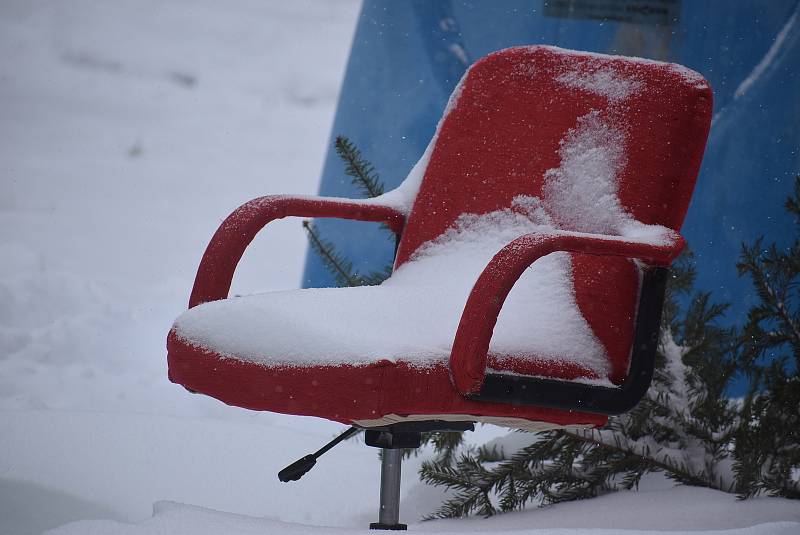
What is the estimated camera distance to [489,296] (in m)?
1.00

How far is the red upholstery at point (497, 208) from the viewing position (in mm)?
998

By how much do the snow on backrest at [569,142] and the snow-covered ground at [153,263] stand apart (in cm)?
45

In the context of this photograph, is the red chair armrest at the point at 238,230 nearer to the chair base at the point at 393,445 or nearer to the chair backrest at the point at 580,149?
the chair backrest at the point at 580,149

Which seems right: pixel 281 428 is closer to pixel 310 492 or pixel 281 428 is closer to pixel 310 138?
pixel 310 492

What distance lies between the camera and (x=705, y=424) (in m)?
1.57

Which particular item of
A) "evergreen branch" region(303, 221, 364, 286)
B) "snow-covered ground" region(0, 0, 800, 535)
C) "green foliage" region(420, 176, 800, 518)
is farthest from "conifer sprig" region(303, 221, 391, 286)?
"snow-covered ground" region(0, 0, 800, 535)

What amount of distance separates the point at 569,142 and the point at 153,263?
89.2 inches

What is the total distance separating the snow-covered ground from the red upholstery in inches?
7.9

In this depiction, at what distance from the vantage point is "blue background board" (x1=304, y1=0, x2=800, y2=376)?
2295mm

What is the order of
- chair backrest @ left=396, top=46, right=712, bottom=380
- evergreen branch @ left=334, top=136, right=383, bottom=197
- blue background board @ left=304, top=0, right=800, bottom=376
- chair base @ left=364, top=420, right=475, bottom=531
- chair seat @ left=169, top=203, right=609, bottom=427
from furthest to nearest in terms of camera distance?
blue background board @ left=304, top=0, right=800, bottom=376
evergreen branch @ left=334, top=136, right=383, bottom=197
chair backrest @ left=396, top=46, right=712, bottom=380
chair base @ left=364, top=420, right=475, bottom=531
chair seat @ left=169, top=203, right=609, bottom=427

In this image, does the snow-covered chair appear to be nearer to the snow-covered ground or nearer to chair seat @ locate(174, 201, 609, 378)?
chair seat @ locate(174, 201, 609, 378)

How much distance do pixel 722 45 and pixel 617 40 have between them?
10.4 inches

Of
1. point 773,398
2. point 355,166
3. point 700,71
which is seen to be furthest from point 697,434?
point 700,71

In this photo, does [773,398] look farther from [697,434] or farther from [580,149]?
[580,149]
